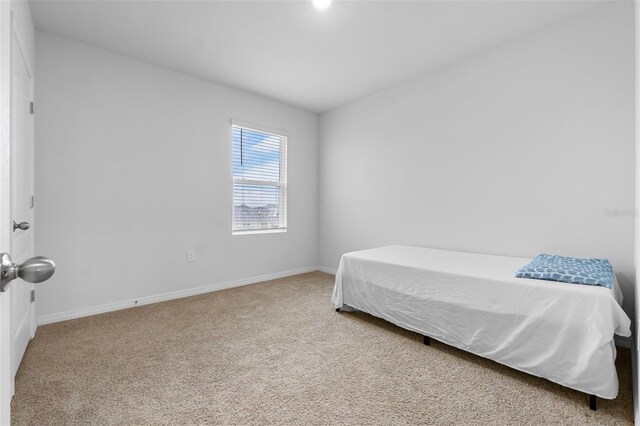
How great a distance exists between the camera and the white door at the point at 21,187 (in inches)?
71.9

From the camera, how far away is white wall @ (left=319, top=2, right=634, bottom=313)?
7.32 ft

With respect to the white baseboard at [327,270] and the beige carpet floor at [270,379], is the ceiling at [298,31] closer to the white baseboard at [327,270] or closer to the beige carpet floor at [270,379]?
the beige carpet floor at [270,379]

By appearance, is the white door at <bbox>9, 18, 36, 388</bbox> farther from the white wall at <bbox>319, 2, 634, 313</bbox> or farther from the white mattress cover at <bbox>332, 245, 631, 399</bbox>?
the white wall at <bbox>319, 2, 634, 313</bbox>

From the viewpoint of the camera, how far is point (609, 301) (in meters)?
1.57

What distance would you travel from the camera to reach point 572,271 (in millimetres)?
1860

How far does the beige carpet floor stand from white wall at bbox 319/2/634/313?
3.52 feet

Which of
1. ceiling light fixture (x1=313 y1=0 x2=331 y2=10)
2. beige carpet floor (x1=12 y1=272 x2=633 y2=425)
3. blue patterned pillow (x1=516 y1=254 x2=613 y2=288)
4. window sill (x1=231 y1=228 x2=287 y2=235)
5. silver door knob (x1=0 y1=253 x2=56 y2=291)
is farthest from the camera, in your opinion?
window sill (x1=231 y1=228 x2=287 y2=235)

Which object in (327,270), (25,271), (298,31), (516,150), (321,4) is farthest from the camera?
(327,270)

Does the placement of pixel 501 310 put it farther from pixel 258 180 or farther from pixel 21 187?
pixel 21 187

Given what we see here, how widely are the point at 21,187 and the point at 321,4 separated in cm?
252

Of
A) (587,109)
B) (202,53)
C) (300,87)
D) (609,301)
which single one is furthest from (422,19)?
Answer: (609,301)

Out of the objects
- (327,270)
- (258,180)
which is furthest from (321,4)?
(327,270)

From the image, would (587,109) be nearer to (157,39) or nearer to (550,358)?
(550,358)

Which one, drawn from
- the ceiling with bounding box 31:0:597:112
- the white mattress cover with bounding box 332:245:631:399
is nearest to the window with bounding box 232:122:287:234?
the ceiling with bounding box 31:0:597:112
